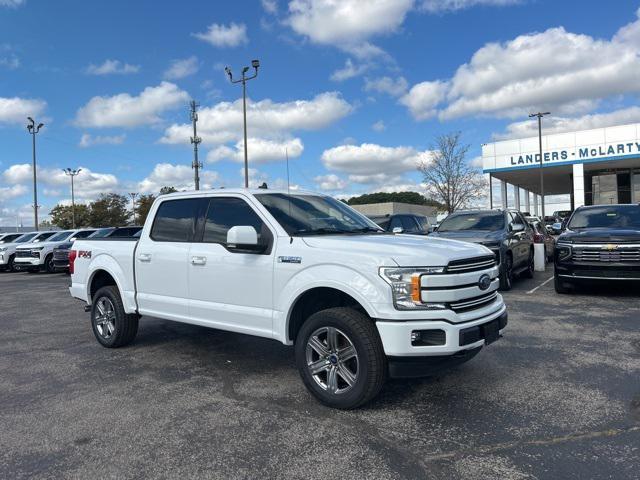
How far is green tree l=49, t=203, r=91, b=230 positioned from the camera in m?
79.8

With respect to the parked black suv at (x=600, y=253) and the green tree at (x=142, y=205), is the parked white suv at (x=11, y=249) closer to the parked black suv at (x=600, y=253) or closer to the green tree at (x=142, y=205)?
the parked black suv at (x=600, y=253)

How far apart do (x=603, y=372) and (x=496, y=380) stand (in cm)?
113

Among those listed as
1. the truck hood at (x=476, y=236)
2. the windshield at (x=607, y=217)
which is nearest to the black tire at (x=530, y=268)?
the windshield at (x=607, y=217)

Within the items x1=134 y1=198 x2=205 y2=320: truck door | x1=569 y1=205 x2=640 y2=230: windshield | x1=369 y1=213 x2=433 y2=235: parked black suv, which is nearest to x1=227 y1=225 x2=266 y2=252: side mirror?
x1=134 y1=198 x2=205 y2=320: truck door

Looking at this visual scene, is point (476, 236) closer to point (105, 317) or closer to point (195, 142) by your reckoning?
point (105, 317)

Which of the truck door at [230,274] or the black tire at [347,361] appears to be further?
the truck door at [230,274]

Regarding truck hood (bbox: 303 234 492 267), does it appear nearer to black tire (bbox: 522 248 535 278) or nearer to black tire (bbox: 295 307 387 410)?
black tire (bbox: 295 307 387 410)

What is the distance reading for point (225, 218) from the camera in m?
5.39

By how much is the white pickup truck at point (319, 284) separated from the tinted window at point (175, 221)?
0.01 m

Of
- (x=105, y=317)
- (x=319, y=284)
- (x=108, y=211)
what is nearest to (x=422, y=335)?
(x=319, y=284)

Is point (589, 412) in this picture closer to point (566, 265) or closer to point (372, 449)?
point (372, 449)

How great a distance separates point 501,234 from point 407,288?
24.4ft

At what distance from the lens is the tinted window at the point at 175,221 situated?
5723mm

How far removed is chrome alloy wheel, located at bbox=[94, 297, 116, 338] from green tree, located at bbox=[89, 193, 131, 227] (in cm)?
7632
